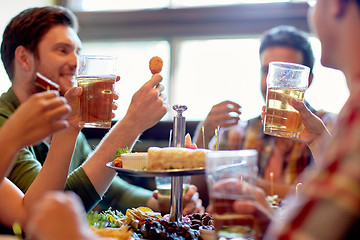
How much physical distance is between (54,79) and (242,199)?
75.1 inches

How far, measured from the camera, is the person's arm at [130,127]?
185 cm

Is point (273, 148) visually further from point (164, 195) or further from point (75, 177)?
point (75, 177)

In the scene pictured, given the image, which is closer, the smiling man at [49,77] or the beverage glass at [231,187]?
the beverage glass at [231,187]

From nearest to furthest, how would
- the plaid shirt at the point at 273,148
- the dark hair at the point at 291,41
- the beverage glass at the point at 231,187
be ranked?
the beverage glass at the point at 231,187 < the plaid shirt at the point at 273,148 < the dark hair at the point at 291,41

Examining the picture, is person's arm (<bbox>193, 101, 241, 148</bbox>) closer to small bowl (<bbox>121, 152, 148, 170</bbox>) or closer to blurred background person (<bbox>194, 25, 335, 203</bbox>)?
blurred background person (<bbox>194, 25, 335, 203</bbox>)

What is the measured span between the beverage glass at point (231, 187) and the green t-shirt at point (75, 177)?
108 cm

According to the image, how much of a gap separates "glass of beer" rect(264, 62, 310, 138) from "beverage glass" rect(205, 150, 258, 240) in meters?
0.67

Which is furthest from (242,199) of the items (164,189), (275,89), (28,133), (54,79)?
(54,79)

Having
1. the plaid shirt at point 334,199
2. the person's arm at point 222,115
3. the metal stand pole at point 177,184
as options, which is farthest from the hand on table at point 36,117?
the person's arm at point 222,115

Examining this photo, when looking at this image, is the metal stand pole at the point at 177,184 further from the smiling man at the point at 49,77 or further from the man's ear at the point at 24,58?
the man's ear at the point at 24,58

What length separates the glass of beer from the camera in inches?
69.2

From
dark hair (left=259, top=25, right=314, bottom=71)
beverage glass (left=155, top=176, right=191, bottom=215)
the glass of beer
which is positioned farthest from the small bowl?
dark hair (left=259, top=25, right=314, bottom=71)

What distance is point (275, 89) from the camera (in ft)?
5.86

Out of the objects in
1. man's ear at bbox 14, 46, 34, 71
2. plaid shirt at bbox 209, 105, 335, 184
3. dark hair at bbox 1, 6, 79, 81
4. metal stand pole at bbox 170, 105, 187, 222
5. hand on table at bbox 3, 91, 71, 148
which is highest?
dark hair at bbox 1, 6, 79, 81
